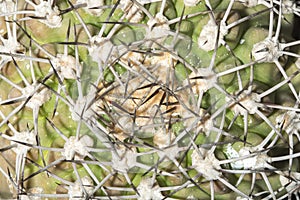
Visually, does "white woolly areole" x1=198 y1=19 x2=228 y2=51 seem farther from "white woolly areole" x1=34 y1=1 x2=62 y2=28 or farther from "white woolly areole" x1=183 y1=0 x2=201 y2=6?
"white woolly areole" x1=34 y1=1 x2=62 y2=28

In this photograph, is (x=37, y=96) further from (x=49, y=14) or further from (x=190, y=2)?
(x=190, y=2)

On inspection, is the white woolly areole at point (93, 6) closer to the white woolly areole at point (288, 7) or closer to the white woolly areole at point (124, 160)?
the white woolly areole at point (124, 160)

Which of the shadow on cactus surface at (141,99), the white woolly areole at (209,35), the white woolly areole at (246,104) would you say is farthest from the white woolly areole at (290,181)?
the white woolly areole at (209,35)

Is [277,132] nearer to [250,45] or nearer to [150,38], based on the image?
[250,45]

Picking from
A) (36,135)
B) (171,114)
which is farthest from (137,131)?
(36,135)

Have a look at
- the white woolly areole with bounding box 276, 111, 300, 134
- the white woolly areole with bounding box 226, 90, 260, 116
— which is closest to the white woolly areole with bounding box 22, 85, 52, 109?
the white woolly areole with bounding box 226, 90, 260, 116

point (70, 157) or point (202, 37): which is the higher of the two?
point (202, 37)
